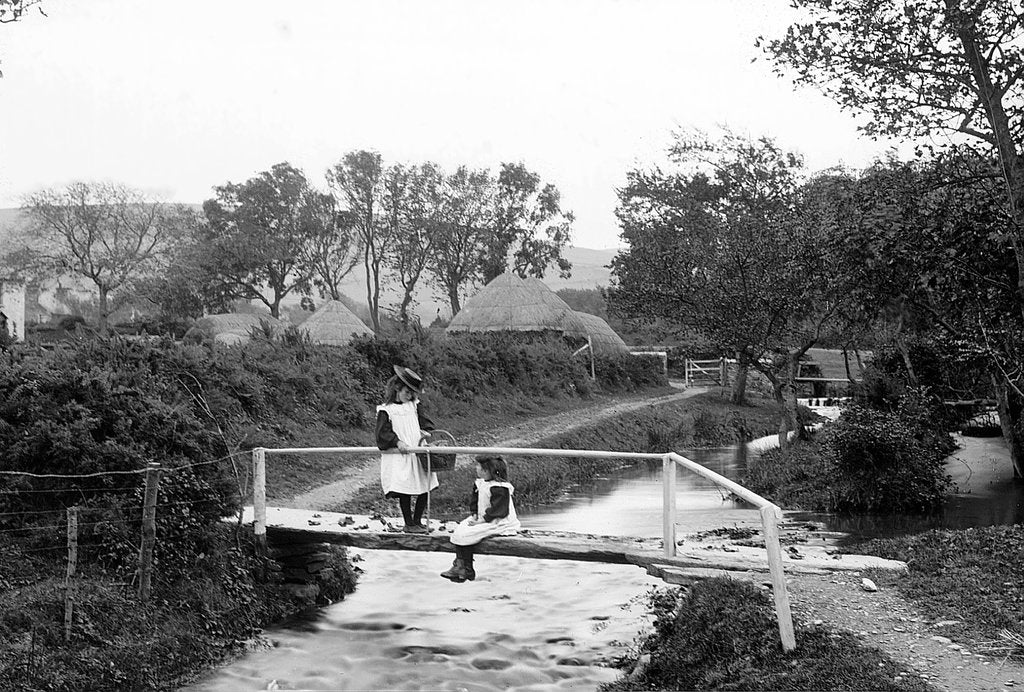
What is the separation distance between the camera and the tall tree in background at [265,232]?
51875mm

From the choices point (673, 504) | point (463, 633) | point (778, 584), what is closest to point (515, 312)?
point (463, 633)

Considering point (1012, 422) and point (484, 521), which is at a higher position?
point (1012, 422)

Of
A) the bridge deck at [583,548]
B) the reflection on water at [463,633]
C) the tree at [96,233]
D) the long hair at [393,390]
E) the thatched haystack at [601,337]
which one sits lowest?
the reflection on water at [463,633]

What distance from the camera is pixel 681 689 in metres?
6.81

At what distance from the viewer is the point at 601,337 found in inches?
1582

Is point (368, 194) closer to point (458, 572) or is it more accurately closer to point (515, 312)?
point (515, 312)

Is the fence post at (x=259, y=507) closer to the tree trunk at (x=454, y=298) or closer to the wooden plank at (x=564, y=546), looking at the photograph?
the wooden plank at (x=564, y=546)

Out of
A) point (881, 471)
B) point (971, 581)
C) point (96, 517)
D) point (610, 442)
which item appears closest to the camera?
point (971, 581)

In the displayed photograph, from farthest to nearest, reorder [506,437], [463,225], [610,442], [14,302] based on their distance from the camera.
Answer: [463,225]
[14,302]
[610,442]
[506,437]

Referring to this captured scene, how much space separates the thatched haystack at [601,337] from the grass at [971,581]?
29.3 m

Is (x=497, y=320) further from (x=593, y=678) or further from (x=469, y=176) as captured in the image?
(x=593, y=678)

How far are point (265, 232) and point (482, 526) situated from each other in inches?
1893

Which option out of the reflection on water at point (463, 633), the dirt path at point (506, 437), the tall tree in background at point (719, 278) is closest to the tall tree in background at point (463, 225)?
the dirt path at point (506, 437)

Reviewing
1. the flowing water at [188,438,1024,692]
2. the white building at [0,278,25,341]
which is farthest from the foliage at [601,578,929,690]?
the white building at [0,278,25,341]
